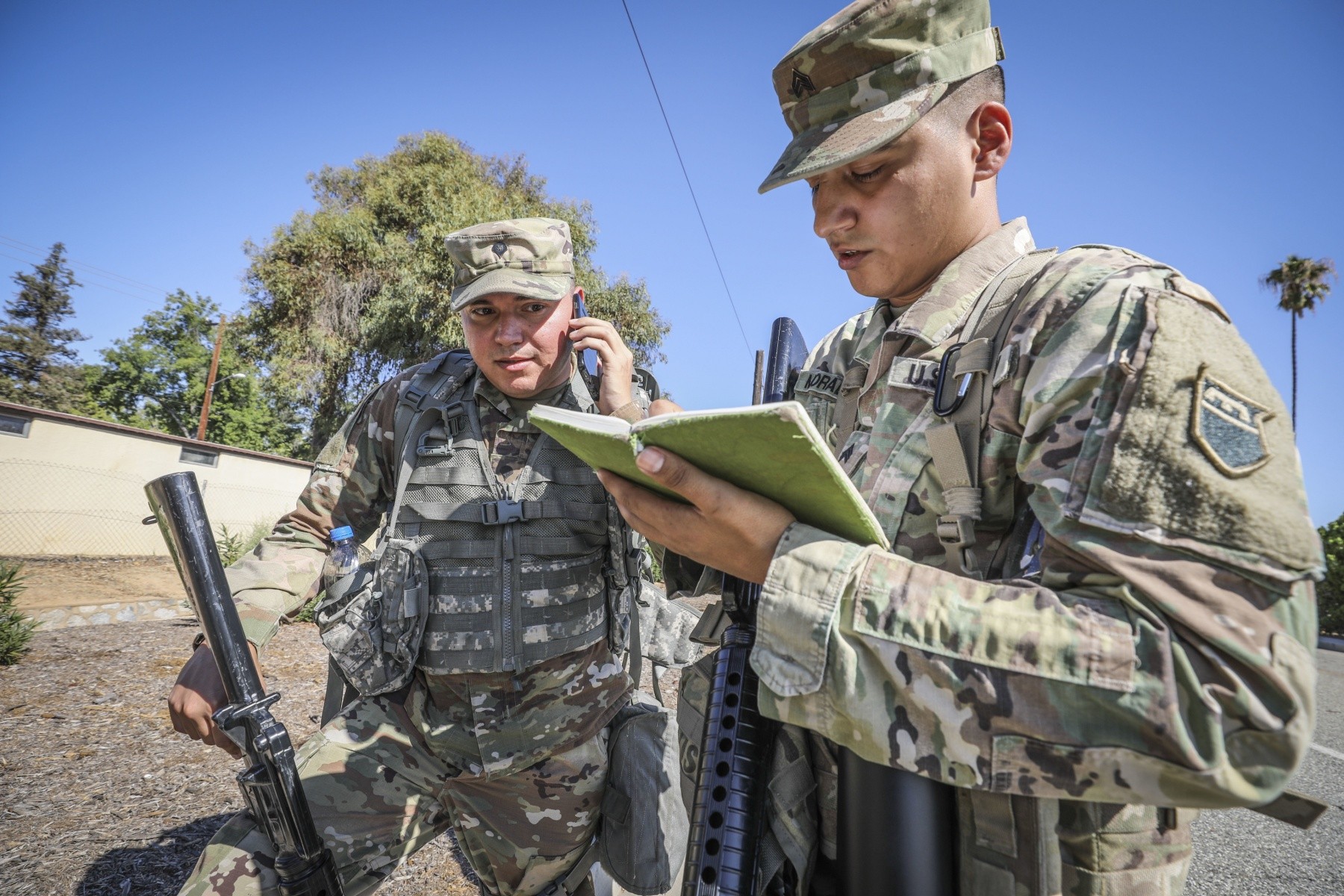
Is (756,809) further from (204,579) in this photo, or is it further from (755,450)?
(204,579)

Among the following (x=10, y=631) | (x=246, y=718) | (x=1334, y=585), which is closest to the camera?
(x=246, y=718)

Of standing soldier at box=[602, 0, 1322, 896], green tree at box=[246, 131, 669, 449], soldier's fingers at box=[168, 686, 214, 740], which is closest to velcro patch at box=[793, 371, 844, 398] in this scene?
standing soldier at box=[602, 0, 1322, 896]

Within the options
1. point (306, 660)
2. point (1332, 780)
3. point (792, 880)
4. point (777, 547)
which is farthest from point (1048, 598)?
point (306, 660)

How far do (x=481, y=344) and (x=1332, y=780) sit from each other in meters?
7.13

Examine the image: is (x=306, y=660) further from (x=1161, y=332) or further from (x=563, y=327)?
(x=1161, y=332)

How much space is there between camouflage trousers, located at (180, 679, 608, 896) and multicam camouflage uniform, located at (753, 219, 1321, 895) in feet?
5.72

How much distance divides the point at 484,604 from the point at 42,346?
58.2 m

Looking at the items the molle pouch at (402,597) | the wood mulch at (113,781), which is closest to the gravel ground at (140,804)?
the wood mulch at (113,781)

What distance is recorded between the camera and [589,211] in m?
19.6

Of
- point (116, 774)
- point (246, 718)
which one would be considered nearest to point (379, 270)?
point (116, 774)

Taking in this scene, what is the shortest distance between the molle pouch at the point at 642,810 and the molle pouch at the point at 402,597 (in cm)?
85

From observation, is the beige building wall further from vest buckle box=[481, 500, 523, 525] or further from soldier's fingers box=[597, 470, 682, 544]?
soldier's fingers box=[597, 470, 682, 544]

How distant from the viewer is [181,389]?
41.8 meters

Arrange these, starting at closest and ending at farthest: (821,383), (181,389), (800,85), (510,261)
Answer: (800,85), (821,383), (510,261), (181,389)
